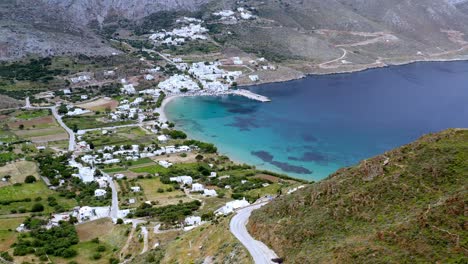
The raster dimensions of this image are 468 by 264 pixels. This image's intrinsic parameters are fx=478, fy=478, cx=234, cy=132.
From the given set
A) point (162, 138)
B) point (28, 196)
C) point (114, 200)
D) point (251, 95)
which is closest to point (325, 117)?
point (251, 95)

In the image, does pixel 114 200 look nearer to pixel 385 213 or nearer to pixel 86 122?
pixel 86 122

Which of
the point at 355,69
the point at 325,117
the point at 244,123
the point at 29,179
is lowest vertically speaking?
the point at 244,123

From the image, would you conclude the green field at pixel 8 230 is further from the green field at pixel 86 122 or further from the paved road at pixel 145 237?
the green field at pixel 86 122

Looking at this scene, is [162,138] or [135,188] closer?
[135,188]

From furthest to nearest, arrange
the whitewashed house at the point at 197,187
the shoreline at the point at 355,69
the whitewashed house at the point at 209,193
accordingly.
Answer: the shoreline at the point at 355,69 < the whitewashed house at the point at 197,187 < the whitewashed house at the point at 209,193

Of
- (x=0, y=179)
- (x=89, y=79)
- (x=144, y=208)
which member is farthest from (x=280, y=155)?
(x=89, y=79)

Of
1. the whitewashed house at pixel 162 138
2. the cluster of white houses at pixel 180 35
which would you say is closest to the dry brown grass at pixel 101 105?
the whitewashed house at pixel 162 138
